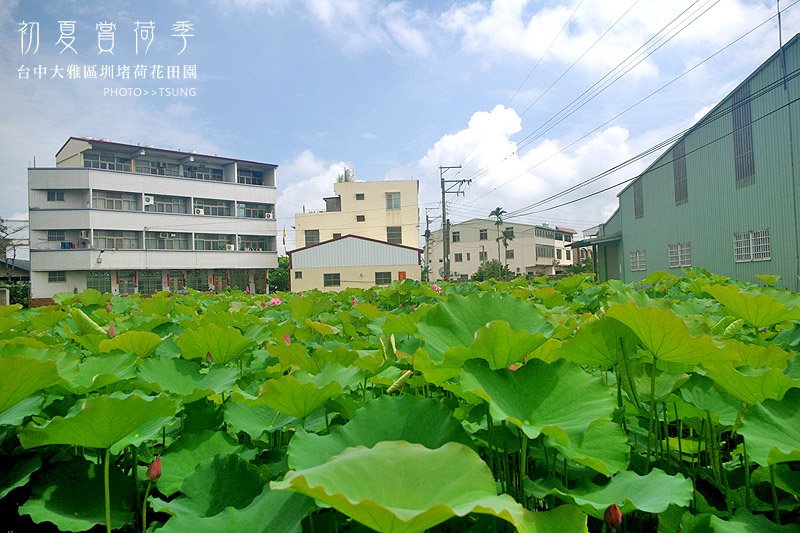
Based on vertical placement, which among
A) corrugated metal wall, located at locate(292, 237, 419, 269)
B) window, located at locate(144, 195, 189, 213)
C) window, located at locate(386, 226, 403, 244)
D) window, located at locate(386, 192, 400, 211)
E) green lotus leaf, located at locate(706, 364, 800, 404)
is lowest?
green lotus leaf, located at locate(706, 364, 800, 404)

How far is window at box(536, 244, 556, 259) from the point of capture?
1948 inches

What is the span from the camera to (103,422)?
2.00 ft

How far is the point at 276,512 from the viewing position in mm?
494

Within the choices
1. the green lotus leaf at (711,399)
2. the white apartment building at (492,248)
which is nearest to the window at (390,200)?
the white apartment building at (492,248)

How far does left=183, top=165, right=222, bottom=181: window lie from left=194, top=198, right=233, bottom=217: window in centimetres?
148

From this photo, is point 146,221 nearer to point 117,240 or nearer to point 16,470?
point 117,240

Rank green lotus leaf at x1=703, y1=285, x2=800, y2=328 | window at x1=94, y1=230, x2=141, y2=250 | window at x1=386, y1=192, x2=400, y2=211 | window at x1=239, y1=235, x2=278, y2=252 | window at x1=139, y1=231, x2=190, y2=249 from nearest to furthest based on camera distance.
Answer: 1. green lotus leaf at x1=703, y1=285, x2=800, y2=328
2. window at x1=94, y1=230, x2=141, y2=250
3. window at x1=139, y1=231, x2=190, y2=249
4. window at x1=239, y1=235, x2=278, y2=252
5. window at x1=386, y1=192, x2=400, y2=211

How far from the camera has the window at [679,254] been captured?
1629 centimetres

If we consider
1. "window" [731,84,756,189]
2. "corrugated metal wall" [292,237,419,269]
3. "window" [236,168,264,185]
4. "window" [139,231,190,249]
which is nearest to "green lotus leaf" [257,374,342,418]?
"window" [731,84,756,189]

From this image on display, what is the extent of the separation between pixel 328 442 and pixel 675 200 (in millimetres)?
18672

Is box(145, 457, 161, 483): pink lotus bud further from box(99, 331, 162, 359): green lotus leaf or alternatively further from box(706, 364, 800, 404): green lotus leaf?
box(706, 364, 800, 404): green lotus leaf

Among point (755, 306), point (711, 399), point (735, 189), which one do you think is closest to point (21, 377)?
point (711, 399)

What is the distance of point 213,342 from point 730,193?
53.4 ft

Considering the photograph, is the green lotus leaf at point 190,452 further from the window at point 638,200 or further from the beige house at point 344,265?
the beige house at point 344,265
